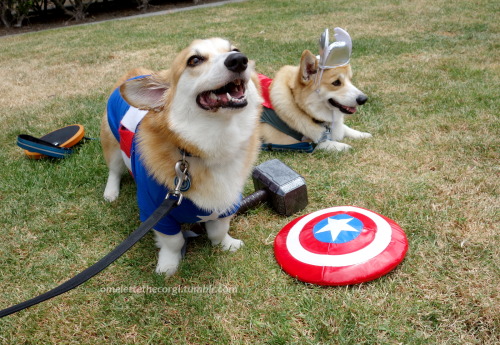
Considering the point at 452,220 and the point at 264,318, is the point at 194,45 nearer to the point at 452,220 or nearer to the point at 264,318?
the point at 264,318

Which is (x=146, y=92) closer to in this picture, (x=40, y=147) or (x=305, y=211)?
(x=305, y=211)

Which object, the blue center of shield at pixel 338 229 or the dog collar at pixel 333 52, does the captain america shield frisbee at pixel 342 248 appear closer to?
the blue center of shield at pixel 338 229

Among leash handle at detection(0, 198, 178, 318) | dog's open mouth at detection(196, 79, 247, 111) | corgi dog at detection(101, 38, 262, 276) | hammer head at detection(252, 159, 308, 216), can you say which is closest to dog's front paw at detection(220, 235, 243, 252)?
corgi dog at detection(101, 38, 262, 276)

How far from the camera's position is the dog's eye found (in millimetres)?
1812

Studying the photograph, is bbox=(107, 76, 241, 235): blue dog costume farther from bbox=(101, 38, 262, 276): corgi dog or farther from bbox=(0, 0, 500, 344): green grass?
bbox=(0, 0, 500, 344): green grass

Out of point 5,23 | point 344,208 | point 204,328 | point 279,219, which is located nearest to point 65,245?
point 204,328

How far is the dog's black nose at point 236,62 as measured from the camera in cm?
163

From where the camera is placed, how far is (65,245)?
237cm

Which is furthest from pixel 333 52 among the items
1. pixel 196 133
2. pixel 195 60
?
pixel 196 133

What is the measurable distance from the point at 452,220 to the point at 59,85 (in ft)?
18.7

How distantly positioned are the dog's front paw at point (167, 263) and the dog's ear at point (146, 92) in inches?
32.6

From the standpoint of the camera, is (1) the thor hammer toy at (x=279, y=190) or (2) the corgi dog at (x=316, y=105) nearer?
(1) the thor hammer toy at (x=279, y=190)

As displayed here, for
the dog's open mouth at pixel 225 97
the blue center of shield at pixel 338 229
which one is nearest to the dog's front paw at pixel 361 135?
the blue center of shield at pixel 338 229

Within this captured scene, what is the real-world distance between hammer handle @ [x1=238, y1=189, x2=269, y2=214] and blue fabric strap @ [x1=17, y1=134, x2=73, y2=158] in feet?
6.07
